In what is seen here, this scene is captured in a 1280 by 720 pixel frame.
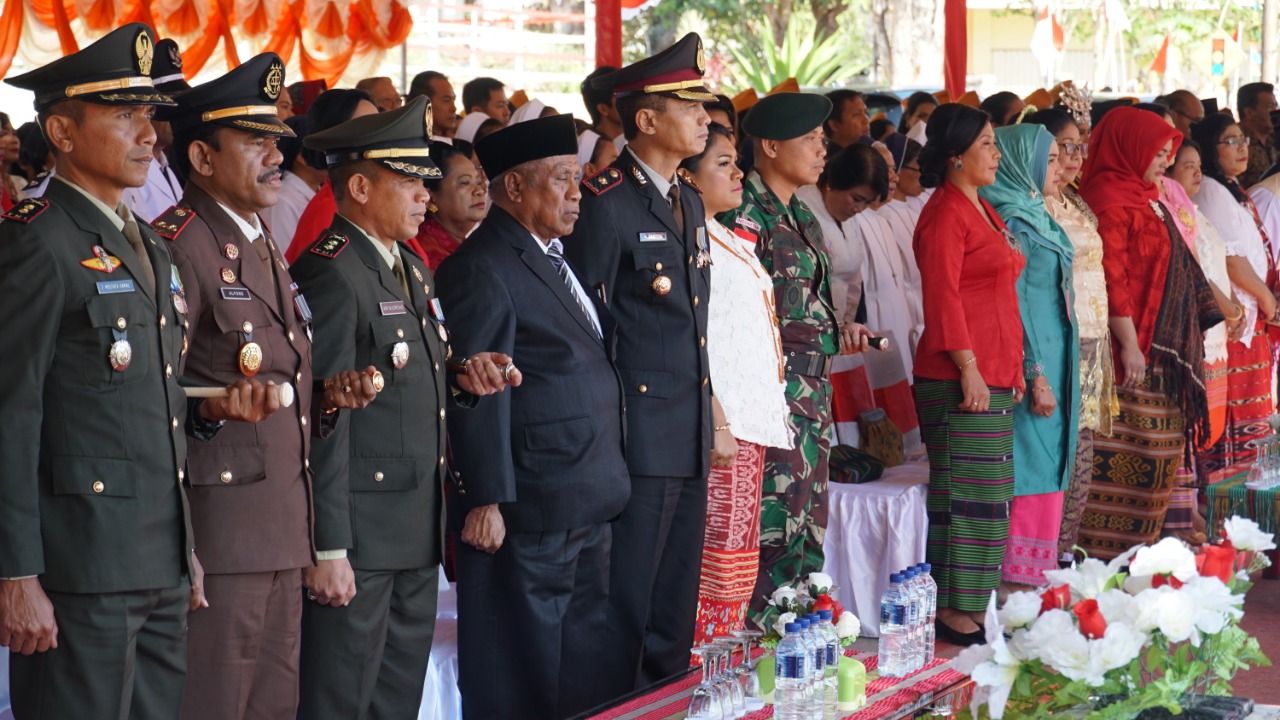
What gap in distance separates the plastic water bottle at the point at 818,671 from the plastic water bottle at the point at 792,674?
2 cm

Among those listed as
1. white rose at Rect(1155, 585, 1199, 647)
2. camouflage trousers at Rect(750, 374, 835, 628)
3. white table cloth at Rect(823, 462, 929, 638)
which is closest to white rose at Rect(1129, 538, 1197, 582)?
white rose at Rect(1155, 585, 1199, 647)

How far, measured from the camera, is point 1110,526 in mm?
6113

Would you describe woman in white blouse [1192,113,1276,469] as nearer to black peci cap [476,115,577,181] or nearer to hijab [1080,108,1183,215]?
hijab [1080,108,1183,215]

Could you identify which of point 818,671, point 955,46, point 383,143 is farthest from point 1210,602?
point 955,46

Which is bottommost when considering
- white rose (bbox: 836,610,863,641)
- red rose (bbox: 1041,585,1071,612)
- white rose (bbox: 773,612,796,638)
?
white rose (bbox: 836,610,863,641)

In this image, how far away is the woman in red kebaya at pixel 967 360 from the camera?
16.4ft

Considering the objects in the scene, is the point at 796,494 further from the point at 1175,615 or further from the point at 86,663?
the point at 86,663

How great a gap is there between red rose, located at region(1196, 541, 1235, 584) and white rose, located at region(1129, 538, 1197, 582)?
0.02 metres

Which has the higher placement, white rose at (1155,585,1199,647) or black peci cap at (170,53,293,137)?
black peci cap at (170,53,293,137)

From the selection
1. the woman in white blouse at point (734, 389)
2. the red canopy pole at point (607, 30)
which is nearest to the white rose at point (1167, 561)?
the woman in white blouse at point (734, 389)

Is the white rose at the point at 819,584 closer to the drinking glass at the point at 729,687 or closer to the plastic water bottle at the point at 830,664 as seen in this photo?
the plastic water bottle at the point at 830,664

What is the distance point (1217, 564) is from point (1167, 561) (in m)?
0.10

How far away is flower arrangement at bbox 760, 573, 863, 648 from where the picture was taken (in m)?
3.45

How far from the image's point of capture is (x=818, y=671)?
322 centimetres
